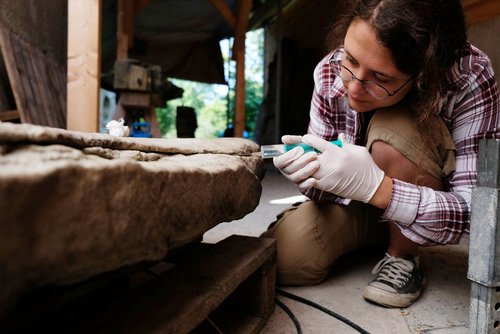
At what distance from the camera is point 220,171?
29.0 inches

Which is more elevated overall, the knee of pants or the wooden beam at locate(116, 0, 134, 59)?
the wooden beam at locate(116, 0, 134, 59)

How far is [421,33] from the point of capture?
99 cm

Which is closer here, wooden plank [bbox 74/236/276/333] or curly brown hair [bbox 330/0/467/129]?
wooden plank [bbox 74/236/276/333]

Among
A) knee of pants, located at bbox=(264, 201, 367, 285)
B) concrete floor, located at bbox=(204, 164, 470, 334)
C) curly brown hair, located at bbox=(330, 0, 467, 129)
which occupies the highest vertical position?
curly brown hair, located at bbox=(330, 0, 467, 129)

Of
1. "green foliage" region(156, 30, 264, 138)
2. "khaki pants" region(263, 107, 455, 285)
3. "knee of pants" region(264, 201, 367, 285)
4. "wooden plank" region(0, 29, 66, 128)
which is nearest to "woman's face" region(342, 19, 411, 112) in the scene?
"khaki pants" region(263, 107, 455, 285)

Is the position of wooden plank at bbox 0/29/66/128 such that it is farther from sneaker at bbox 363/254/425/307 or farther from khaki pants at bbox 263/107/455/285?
sneaker at bbox 363/254/425/307

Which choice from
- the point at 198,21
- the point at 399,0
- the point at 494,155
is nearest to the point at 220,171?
the point at 494,155

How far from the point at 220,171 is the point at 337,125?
784 millimetres

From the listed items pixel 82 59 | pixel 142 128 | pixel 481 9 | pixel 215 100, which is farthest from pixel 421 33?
pixel 215 100

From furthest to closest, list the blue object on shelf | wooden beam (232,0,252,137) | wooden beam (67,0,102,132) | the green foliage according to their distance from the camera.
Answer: the green foliage, wooden beam (232,0,252,137), the blue object on shelf, wooden beam (67,0,102,132)

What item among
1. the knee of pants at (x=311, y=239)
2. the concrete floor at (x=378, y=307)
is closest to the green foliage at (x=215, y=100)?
the concrete floor at (x=378, y=307)

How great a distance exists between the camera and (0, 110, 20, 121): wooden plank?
7.63 ft

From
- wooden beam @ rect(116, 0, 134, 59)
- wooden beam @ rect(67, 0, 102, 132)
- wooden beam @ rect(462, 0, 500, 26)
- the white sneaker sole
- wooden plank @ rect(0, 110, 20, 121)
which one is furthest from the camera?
wooden beam @ rect(116, 0, 134, 59)

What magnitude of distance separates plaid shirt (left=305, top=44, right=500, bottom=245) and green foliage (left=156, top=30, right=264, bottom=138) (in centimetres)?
848
